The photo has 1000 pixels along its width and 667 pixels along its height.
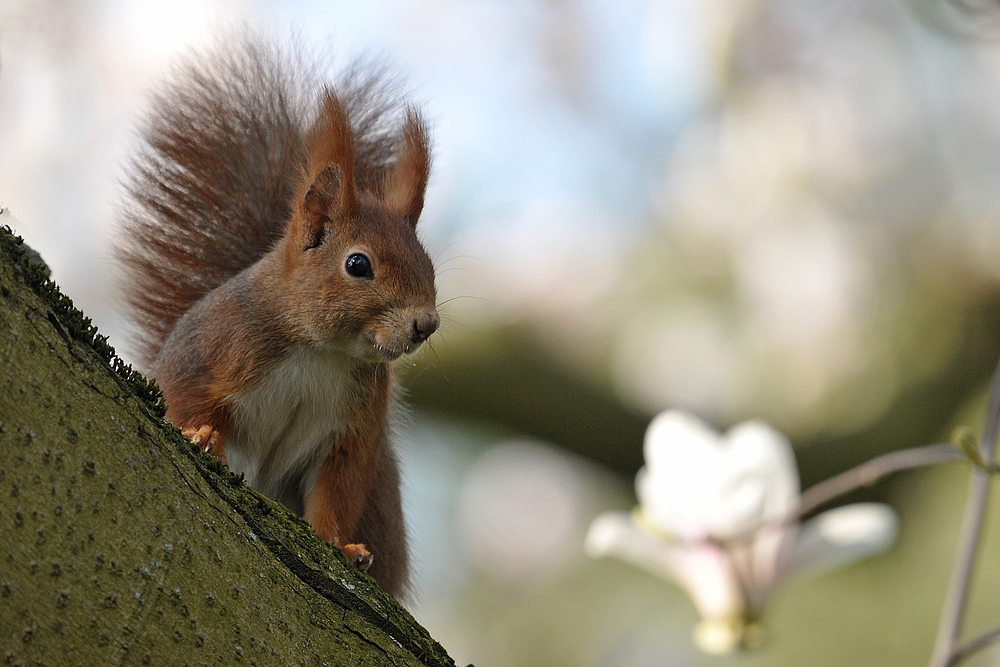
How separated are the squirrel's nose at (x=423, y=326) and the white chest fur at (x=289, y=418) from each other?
113 mm

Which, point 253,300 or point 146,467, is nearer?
point 146,467

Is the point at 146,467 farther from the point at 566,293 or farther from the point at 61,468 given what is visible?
the point at 566,293

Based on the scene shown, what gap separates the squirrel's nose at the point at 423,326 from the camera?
0.99 meters

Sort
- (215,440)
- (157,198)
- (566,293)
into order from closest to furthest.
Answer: (215,440)
(157,198)
(566,293)

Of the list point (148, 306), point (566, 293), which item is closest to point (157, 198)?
point (148, 306)

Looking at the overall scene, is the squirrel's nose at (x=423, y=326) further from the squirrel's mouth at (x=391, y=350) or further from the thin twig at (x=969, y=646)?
the thin twig at (x=969, y=646)

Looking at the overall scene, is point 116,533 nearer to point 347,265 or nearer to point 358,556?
point 358,556

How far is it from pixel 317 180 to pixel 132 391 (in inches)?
20.3

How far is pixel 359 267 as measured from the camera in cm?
103

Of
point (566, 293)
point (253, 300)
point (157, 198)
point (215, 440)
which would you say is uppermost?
point (566, 293)

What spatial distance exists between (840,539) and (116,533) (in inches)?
38.8

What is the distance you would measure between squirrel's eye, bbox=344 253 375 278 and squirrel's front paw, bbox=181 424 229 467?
21cm

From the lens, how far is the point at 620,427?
2771 millimetres

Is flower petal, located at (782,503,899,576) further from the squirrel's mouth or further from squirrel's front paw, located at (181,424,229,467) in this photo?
squirrel's front paw, located at (181,424,229,467)
